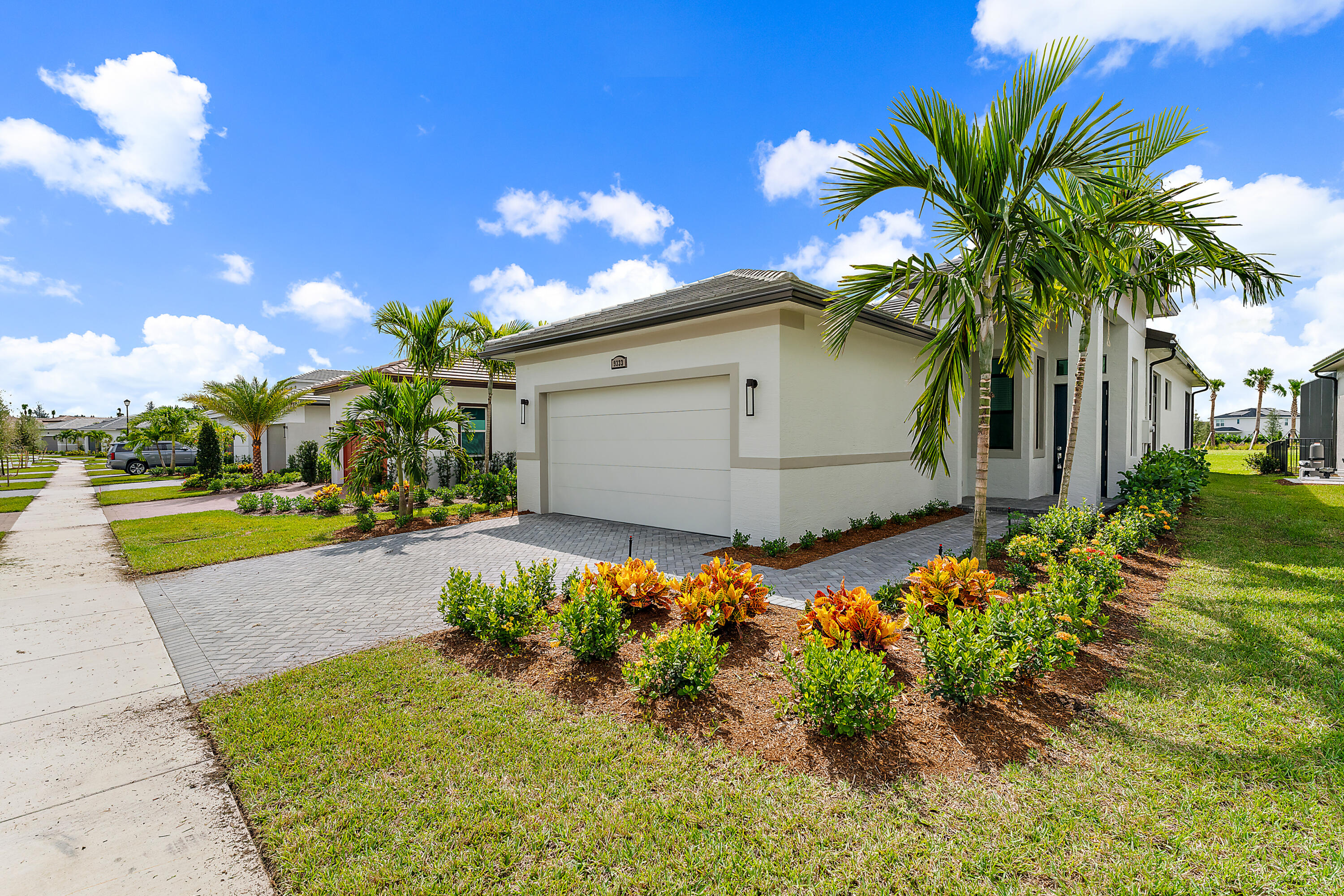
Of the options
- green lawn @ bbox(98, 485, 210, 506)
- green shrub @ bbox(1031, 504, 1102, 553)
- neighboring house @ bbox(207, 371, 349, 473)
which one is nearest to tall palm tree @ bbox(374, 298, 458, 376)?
neighboring house @ bbox(207, 371, 349, 473)

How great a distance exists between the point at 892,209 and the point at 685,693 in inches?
213

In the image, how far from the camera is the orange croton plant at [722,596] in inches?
176

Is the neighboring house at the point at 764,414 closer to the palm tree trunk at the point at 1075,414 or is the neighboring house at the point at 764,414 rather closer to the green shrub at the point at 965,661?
the palm tree trunk at the point at 1075,414

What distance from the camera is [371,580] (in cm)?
698

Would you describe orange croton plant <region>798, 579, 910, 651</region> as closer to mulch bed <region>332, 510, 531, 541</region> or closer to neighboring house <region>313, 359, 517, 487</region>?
mulch bed <region>332, 510, 531, 541</region>

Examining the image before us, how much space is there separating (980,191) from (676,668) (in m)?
5.24

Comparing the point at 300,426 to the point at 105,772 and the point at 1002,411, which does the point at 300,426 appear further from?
the point at 1002,411

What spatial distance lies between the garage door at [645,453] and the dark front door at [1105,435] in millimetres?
8239

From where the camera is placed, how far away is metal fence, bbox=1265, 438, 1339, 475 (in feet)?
57.7

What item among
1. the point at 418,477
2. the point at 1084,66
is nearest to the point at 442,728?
the point at 1084,66

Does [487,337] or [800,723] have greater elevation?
[487,337]

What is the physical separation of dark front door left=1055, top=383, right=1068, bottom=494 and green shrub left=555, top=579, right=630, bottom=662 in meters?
12.3

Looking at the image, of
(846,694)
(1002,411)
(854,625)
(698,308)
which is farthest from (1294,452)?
(846,694)

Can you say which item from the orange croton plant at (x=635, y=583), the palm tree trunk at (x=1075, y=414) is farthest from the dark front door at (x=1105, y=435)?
the orange croton plant at (x=635, y=583)
